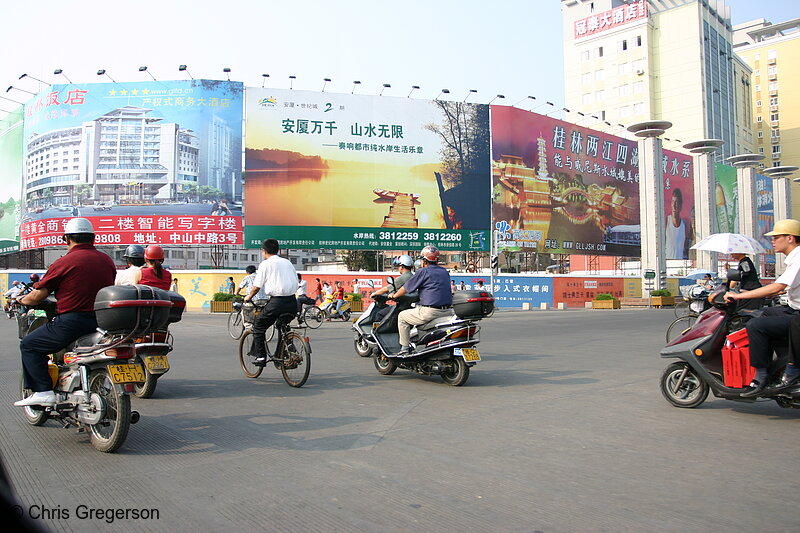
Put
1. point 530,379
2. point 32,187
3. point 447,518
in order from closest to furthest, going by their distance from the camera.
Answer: point 447,518, point 530,379, point 32,187

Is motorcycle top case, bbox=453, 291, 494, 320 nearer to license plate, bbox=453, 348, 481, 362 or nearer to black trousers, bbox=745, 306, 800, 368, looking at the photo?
license plate, bbox=453, 348, 481, 362

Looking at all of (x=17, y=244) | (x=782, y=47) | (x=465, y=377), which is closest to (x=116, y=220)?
(x=17, y=244)

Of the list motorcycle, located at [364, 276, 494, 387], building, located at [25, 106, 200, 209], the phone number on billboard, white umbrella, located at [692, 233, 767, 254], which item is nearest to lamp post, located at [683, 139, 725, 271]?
the phone number on billboard

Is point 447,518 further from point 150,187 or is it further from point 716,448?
point 150,187

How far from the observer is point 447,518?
9.87ft

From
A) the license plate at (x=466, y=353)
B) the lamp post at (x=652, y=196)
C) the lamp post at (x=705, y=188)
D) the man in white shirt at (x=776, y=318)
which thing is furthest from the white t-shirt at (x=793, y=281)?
the lamp post at (x=705, y=188)

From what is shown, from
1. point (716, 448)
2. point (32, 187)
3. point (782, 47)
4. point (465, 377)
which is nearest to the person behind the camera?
point (716, 448)

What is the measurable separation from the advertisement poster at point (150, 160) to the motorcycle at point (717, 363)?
27565mm

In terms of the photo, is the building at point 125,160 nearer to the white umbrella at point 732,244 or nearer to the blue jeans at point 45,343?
the white umbrella at point 732,244

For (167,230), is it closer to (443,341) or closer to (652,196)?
(443,341)

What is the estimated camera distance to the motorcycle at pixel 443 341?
7.06 metres

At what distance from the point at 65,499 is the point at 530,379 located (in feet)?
18.1

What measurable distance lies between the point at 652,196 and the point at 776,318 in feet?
113

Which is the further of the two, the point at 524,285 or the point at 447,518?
the point at 524,285
